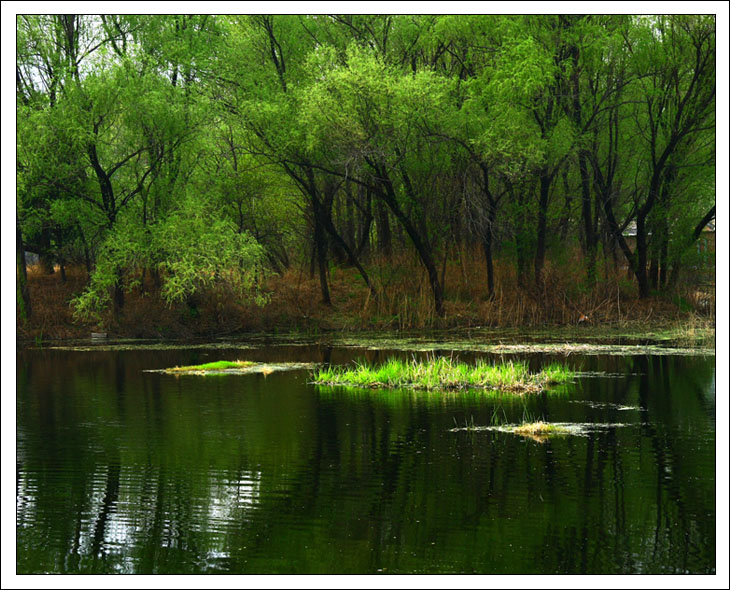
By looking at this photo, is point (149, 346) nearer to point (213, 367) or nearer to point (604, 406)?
point (213, 367)

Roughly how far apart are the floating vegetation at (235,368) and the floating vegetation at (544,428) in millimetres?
10313

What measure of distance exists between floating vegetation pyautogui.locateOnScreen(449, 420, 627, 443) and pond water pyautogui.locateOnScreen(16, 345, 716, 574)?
188 millimetres

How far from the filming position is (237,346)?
34938 mm

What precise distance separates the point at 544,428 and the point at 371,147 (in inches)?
945

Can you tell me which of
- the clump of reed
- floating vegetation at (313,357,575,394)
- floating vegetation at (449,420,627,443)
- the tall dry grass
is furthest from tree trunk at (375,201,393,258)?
the clump of reed

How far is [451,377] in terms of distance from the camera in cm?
2205

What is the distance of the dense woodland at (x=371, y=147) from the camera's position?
37938 mm

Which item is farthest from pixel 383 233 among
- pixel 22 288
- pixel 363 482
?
pixel 363 482

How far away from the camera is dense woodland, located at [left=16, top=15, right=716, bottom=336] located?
37.9m

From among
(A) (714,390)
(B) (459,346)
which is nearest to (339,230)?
(B) (459,346)

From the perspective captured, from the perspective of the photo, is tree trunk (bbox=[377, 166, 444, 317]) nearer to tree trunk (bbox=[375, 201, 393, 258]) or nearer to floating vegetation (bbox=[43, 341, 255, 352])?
tree trunk (bbox=[375, 201, 393, 258])

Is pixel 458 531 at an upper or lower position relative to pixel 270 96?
lower

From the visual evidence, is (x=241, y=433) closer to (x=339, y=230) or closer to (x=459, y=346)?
(x=459, y=346)

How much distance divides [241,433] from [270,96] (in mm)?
26780
